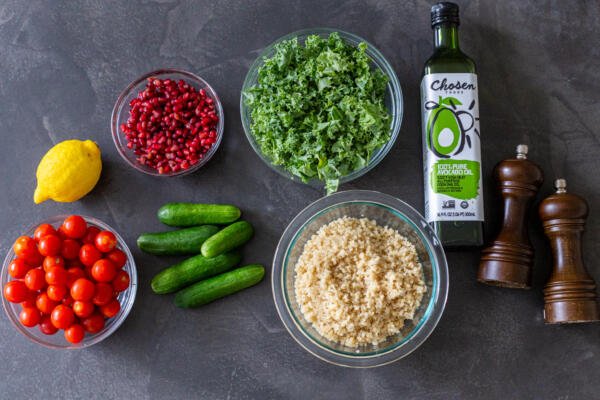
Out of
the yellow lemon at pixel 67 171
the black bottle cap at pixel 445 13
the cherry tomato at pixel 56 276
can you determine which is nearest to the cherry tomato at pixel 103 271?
the cherry tomato at pixel 56 276

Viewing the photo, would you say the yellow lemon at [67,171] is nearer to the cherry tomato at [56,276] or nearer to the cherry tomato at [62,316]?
the cherry tomato at [56,276]

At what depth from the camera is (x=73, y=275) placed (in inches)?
76.1

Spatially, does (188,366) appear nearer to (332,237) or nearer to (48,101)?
(332,237)

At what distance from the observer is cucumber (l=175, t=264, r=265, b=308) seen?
2.07 metres

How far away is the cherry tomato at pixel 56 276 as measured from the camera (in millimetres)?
1882

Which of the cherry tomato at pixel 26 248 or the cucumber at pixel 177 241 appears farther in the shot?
the cucumber at pixel 177 241

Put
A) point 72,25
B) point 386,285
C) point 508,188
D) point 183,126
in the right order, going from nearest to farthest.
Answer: point 386,285 < point 508,188 < point 183,126 < point 72,25

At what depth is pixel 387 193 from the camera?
7.08ft

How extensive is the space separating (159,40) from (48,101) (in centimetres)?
52

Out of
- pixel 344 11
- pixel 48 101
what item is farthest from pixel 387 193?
pixel 48 101

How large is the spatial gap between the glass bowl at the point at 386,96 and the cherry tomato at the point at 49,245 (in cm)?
78

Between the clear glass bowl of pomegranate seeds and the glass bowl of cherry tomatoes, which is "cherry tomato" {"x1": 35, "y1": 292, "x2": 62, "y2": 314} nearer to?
the glass bowl of cherry tomatoes

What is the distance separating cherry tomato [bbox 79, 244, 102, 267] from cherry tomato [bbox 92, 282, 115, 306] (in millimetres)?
85

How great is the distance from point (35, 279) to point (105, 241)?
267 millimetres
